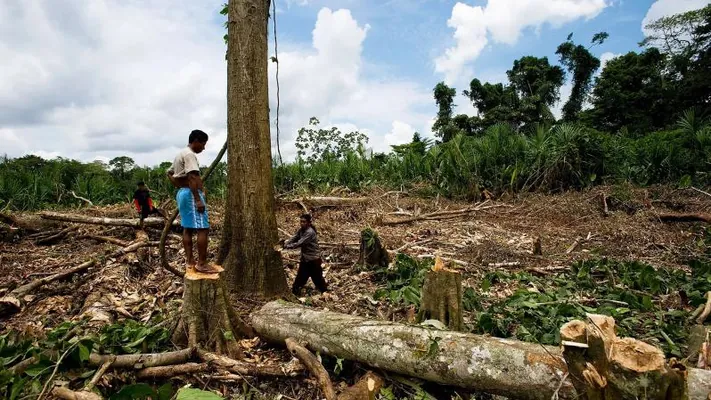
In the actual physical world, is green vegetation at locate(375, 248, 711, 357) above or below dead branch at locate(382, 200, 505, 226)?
below

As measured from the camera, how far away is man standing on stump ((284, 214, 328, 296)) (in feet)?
15.7

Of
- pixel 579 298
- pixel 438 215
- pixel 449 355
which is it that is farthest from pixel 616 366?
pixel 438 215

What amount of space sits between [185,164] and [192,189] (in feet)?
0.82

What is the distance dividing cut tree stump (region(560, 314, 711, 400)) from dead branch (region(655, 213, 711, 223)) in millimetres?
7511

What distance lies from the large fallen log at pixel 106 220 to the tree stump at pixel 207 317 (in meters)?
4.17

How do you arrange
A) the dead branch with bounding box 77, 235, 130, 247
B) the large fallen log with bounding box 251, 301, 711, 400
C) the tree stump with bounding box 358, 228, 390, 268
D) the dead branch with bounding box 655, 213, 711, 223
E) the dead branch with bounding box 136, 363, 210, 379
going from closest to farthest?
the large fallen log with bounding box 251, 301, 711, 400
the dead branch with bounding box 136, 363, 210, 379
the tree stump with bounding box 358, 228, 390, 268
the dead branch with bounding box 77, 235, 130, 247
the dead branch with bounding box 655, 213, 711, 223

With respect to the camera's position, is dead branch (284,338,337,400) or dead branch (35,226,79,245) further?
dead branch (35,226,79,245)

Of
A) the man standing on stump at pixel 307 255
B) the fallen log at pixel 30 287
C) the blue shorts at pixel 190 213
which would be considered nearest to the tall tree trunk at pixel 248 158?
the blue shorts at pixel 190 213

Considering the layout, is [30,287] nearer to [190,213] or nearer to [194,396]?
[190,213]

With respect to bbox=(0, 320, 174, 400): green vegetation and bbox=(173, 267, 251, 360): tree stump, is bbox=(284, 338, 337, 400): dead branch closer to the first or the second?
bbox=(173, 267, 251, 360): tree stump

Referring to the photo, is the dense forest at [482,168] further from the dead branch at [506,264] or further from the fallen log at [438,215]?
the dead branch at [506,264]

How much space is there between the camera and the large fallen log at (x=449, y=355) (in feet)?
7.38

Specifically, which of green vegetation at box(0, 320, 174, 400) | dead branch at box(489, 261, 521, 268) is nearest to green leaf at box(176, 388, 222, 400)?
green vegetation at box(0, 320, 174, 400)

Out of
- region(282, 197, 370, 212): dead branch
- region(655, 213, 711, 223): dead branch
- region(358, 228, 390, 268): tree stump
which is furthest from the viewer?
region(282, 197, 370, 212): dead branch
